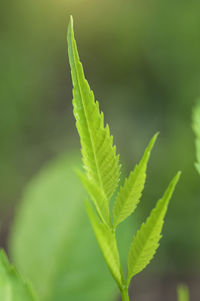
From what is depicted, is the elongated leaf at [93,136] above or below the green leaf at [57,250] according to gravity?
above

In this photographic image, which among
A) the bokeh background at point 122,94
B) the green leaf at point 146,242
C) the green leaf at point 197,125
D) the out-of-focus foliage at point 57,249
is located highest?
the green leaf at point 146,242

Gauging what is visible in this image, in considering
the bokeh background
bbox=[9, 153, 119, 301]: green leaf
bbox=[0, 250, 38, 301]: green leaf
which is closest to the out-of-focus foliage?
bbox=[9, 153, 119, 301]: green leaf

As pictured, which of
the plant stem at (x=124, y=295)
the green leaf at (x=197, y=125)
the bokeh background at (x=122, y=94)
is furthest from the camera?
the bokeh background at (x=122, y=94)

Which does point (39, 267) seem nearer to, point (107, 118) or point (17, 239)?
point (17, 239)

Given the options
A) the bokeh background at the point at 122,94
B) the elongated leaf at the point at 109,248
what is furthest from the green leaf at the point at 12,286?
the bokeh background at the point at 122,94

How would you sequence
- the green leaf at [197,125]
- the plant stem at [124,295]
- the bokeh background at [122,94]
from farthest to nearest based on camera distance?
the bokeh background at [122,94] → the green leaf at [197,125] → the plant stem at [124,295]

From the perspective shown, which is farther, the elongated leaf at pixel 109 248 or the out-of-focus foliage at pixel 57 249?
the out-of-focus foliage at pixel 57 249

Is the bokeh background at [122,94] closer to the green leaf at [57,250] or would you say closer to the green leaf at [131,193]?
the green leaf at [57,250]
